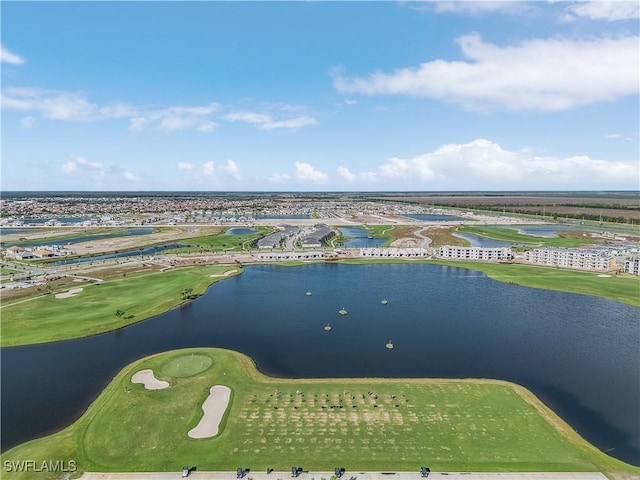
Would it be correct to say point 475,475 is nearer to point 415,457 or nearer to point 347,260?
point 415,457

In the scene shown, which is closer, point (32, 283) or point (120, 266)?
point (32, 283)

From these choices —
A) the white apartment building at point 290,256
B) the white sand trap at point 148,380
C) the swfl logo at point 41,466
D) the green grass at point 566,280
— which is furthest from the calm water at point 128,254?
the green grass at point 566,280

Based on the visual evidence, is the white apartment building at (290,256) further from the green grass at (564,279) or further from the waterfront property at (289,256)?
the green grass at (564,279)

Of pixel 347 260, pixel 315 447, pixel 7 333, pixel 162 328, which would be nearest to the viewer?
pixel 315 447

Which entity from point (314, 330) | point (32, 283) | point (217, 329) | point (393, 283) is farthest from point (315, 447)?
point (32, 283)

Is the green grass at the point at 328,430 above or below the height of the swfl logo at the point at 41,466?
above

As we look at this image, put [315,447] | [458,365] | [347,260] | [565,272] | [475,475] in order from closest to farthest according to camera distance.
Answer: [475,475] < [315,447] < [458,365] < [565,272] < [347,260]
